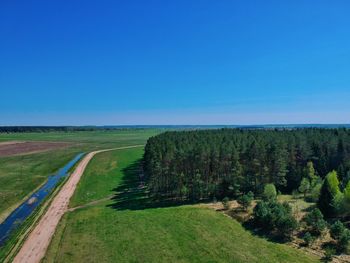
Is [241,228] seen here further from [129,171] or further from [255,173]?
[129,171]

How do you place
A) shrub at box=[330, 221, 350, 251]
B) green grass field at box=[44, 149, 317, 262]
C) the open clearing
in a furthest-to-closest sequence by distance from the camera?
the open clearing → shrub at box=[330, 221, 350, 251] → green grass field at box=[44, 149, 317, 262]

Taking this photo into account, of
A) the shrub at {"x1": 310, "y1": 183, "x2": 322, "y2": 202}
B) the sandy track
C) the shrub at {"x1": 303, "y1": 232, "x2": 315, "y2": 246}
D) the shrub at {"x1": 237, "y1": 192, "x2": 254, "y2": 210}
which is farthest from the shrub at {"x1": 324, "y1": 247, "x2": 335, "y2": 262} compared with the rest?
the sandy track

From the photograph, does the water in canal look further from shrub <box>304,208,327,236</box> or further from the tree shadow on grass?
shrub <box>304,208,327,236</box>

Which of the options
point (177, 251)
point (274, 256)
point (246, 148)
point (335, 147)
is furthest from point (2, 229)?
point (335, 147)

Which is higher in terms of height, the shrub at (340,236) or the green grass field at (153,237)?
the shrub at (340,236)

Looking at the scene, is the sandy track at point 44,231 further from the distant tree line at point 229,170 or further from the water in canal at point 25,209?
the distant tree line at point 229,170

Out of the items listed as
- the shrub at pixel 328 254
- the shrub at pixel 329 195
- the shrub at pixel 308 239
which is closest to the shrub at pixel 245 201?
the shrub at pixel 329 195
